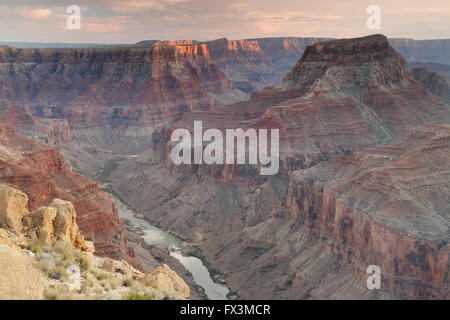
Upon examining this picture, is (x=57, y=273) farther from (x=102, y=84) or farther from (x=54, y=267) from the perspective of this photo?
(x=102, y=84)

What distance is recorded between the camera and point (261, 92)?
120 meters

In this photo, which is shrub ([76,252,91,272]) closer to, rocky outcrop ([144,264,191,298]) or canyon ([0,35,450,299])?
rocky outcrop ([144,264,191,298])

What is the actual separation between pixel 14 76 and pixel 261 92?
107m

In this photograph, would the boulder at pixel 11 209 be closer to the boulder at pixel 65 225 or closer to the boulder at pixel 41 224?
the boulder at pixel 41 224

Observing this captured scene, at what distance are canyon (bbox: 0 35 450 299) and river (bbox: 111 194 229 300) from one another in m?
1.66

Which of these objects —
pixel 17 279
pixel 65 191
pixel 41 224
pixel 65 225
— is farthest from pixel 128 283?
pixel 65 191

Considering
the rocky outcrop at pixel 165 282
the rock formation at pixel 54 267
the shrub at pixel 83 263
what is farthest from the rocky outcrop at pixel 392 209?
the shrub at pixel 83 263

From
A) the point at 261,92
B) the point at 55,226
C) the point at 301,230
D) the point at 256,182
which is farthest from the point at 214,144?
the point at 55,226

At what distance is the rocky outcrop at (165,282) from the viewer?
18.0 m

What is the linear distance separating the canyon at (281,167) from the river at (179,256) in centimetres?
166

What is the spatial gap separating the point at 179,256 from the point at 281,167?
1017 inches
